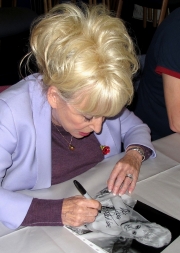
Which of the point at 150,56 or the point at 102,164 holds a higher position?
the point at 150,56

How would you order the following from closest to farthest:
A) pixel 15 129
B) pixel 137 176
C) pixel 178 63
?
pixel 15 129, pixel 137 176, pixel 178 63

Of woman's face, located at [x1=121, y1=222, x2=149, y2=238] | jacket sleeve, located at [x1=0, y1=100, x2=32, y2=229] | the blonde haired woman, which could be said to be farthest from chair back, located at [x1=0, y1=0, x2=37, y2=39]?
woman's face, located at [x1=121, y1=222, x2=149, y2=238]

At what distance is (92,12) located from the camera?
1.14 m

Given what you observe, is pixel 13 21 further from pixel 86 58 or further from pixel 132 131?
pixel 86 58

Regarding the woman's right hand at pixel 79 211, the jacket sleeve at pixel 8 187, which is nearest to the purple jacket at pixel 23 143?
the jacket sleeve at pixel 8 187

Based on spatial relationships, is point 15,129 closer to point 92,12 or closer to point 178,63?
point 92,12

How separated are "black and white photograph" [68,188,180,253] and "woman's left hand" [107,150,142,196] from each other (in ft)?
0.18

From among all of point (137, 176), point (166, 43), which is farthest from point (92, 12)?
point (137, 176)

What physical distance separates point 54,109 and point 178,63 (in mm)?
493

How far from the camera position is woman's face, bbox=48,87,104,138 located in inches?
44.0

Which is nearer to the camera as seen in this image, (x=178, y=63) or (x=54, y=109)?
(x=54, y=109)

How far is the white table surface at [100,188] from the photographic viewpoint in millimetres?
938

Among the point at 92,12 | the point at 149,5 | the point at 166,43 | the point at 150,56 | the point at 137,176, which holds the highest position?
the point at 92,12

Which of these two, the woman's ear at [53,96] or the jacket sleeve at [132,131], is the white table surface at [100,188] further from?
the woman's ear at [53,96]
